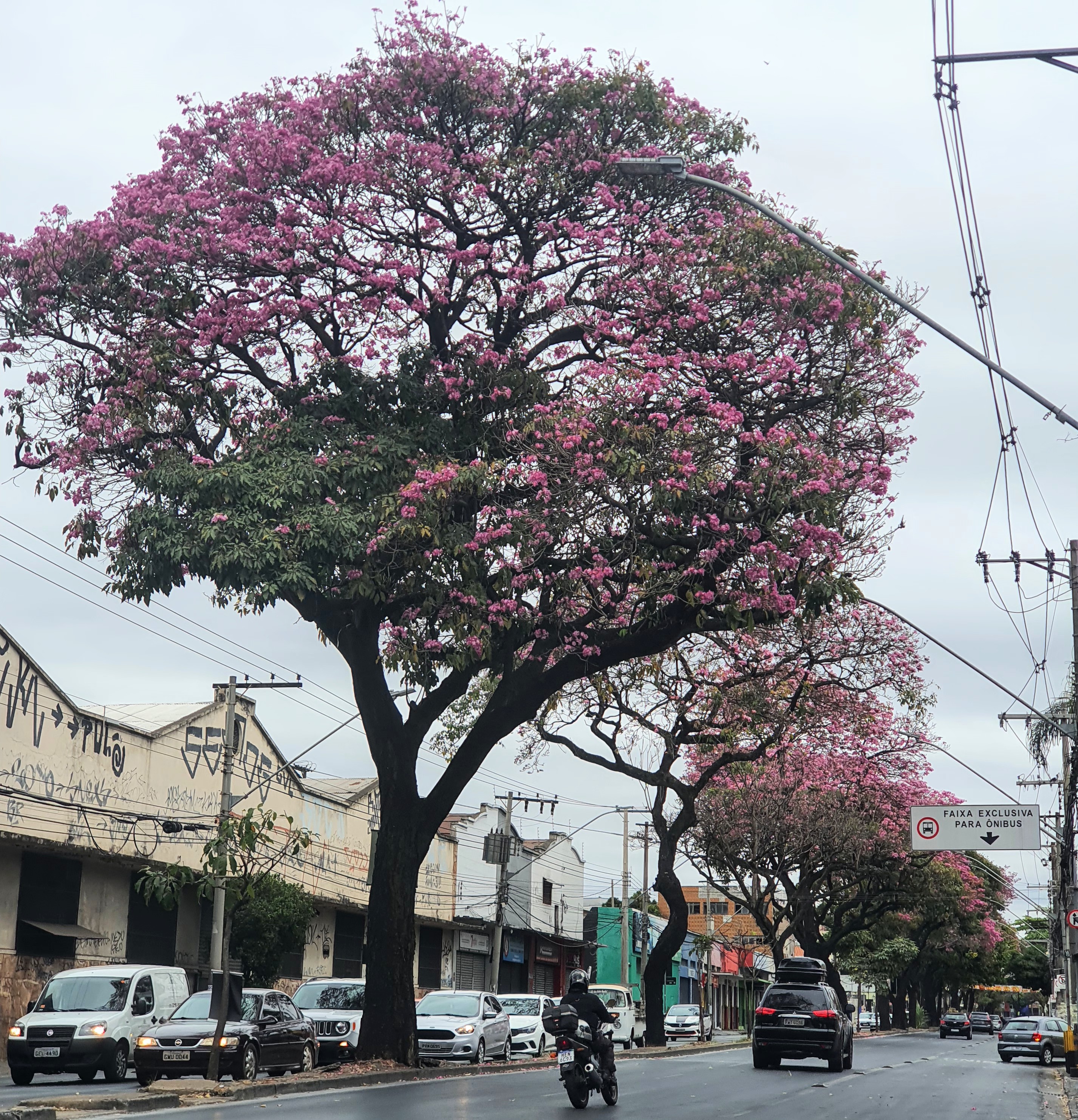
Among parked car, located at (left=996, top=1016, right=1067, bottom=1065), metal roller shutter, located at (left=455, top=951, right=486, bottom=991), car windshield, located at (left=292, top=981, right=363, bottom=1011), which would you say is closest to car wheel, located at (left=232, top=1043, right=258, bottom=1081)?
car windshield, located at (left=292, top=981, right=363, bottom=1011)

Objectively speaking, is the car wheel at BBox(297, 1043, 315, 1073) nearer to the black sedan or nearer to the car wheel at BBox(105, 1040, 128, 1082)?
the black sedan

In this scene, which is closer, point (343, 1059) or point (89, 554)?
point (89, 554)

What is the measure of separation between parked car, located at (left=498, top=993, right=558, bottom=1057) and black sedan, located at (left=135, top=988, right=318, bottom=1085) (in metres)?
10.4

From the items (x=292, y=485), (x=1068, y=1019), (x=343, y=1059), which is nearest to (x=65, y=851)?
(x=343, y=1059)

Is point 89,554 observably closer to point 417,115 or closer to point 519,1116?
point 417,115

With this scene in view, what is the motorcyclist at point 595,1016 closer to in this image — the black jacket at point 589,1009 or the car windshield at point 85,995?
the black jacket at point 589,1009

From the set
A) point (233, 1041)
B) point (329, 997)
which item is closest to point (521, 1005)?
point (329, 997)

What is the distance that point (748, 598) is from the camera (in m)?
19.3

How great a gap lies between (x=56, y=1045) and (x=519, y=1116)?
10.5 meters

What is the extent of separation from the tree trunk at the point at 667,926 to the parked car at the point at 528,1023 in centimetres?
291

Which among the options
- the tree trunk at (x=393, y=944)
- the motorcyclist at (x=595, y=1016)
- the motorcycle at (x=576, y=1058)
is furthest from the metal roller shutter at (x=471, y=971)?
the motorcycle at (x=576, y=1058)

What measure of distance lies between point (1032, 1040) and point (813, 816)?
8858mm

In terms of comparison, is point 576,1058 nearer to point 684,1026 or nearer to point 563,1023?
point 563,1023

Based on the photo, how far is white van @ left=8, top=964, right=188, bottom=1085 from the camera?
2247 centimetres
